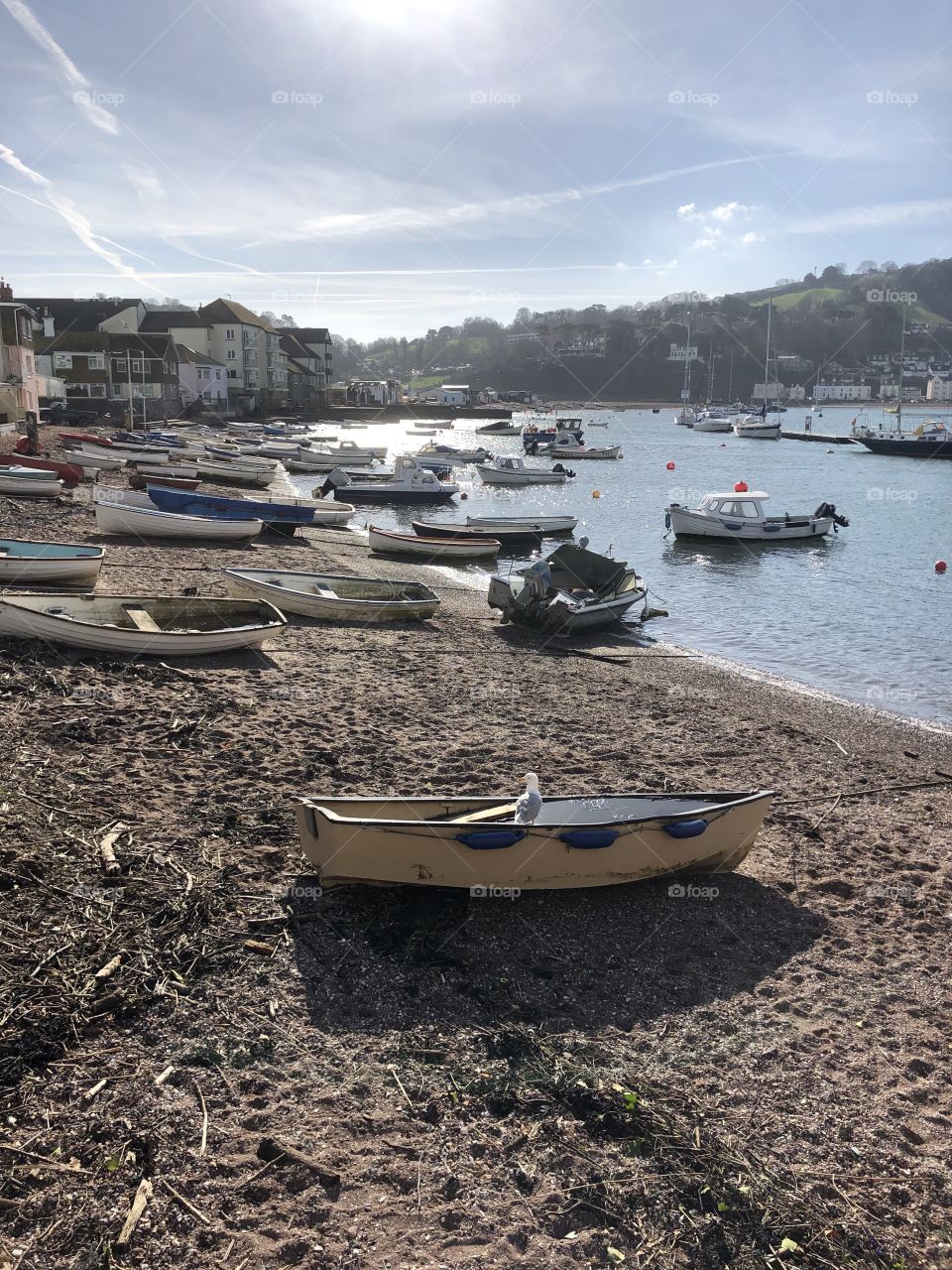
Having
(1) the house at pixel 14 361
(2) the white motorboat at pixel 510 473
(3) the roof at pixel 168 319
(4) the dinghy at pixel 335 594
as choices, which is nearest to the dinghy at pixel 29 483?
(4) the dinghy at pixel 335 594

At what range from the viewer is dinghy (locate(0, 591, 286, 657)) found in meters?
12.6

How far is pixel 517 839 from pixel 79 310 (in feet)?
314

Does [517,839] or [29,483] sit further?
[29,483]

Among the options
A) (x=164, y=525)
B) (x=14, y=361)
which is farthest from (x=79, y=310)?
(x=164, y=525)

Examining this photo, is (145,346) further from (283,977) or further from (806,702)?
(283,977)

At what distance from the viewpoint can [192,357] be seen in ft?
297

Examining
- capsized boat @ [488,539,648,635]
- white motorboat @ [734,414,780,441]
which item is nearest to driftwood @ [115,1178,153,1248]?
capsized boat @ [488,539,648,635]

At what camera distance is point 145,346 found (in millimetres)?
82312

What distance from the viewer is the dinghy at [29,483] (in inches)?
1095

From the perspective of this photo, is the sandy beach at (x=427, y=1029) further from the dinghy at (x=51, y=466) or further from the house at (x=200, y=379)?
the house at (x=200, y=379)

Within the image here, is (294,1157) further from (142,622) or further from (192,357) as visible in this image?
(192,357)

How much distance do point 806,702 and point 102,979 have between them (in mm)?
13007

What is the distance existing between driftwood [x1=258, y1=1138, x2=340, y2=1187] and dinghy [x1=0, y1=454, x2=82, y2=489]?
31563 millimetres

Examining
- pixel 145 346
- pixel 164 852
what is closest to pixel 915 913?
pixel 164 852
